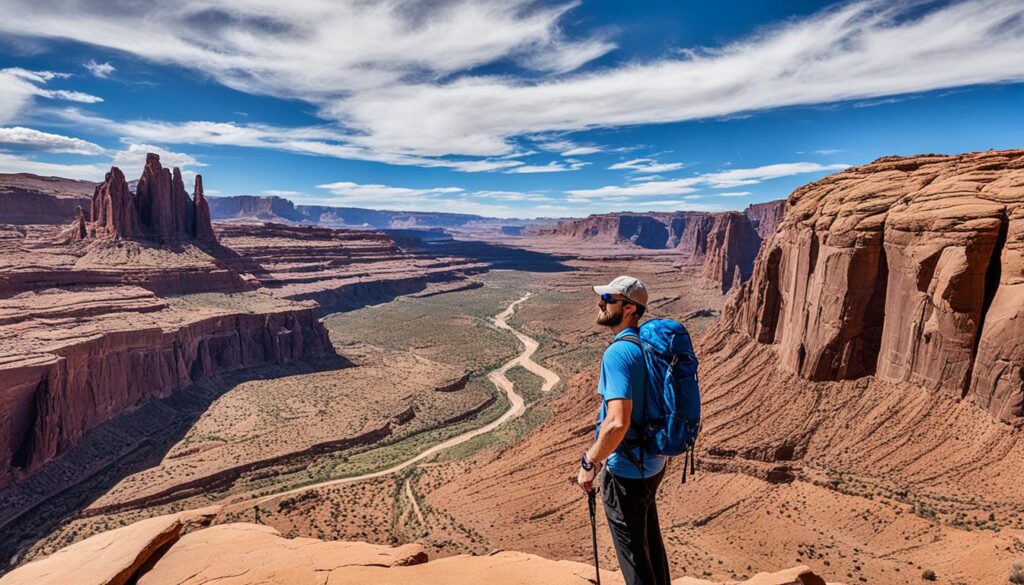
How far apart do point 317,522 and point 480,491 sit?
8.19 m

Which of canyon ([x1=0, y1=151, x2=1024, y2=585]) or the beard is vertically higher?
the beard

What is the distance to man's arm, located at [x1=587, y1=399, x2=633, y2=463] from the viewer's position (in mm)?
5027

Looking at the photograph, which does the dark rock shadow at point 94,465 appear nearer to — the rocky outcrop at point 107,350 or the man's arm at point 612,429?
the rocky outcrop at point 107,350

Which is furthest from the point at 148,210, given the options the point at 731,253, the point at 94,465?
the point at 731,253

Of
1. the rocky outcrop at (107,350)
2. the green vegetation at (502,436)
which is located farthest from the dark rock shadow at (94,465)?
the green vegetation at (502,436)

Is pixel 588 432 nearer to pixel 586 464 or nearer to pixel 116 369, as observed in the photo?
pixel 586 464

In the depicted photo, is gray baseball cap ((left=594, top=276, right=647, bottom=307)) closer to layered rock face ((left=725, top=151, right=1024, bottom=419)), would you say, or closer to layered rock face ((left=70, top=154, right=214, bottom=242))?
layered rock face ((left=725, top=151, right=1024, bottom=419))

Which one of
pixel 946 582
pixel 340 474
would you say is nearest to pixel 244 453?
pixel 340 474

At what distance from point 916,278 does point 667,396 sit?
828 inches

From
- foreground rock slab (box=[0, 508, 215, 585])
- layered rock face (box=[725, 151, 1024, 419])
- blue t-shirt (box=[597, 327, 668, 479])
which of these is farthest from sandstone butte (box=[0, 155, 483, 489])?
layered rock face (box=[725, 151, 1024, 419])

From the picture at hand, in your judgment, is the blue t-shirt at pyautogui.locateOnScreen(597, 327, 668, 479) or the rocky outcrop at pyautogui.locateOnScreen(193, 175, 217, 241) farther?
the rocky outcrop at pyautogui.locateOnScreen(193, 175, 217, 241)

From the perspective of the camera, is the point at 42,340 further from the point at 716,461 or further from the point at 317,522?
the point at 716,461

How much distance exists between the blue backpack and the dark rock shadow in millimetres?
33583

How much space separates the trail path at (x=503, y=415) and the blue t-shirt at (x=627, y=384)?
28471mm
